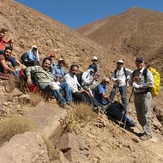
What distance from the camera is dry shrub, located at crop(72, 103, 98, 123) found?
6.61 metres

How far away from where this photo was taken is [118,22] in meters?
63.0

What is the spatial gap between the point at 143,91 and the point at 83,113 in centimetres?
168

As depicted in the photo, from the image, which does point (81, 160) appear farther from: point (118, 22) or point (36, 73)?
point (118, 22)

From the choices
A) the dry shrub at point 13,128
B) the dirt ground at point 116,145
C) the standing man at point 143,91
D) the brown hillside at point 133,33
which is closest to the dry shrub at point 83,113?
the dirt ground at point 116,145

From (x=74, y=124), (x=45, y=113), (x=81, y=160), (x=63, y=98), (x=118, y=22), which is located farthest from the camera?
(x=118, y=22)

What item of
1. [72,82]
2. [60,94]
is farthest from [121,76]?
[60,94]

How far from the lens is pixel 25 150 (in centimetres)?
399

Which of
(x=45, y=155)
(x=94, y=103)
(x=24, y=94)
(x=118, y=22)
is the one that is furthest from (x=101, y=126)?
(x=118, y=22)

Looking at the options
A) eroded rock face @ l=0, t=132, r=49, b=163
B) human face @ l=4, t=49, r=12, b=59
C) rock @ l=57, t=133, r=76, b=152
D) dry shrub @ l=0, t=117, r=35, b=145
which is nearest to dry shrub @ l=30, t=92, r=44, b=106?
rock @ l=57, t=133, r=76, b=152

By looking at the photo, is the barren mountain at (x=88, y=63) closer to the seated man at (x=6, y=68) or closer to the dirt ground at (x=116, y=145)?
the dirt ground at (x=116, y=145)

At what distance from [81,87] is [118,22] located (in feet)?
188

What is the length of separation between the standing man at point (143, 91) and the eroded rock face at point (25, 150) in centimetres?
355

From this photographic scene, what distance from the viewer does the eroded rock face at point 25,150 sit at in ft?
12.4

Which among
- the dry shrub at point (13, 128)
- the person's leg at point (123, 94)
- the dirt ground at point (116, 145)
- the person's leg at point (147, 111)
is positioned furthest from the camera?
the person's leg at point (123, 94)
